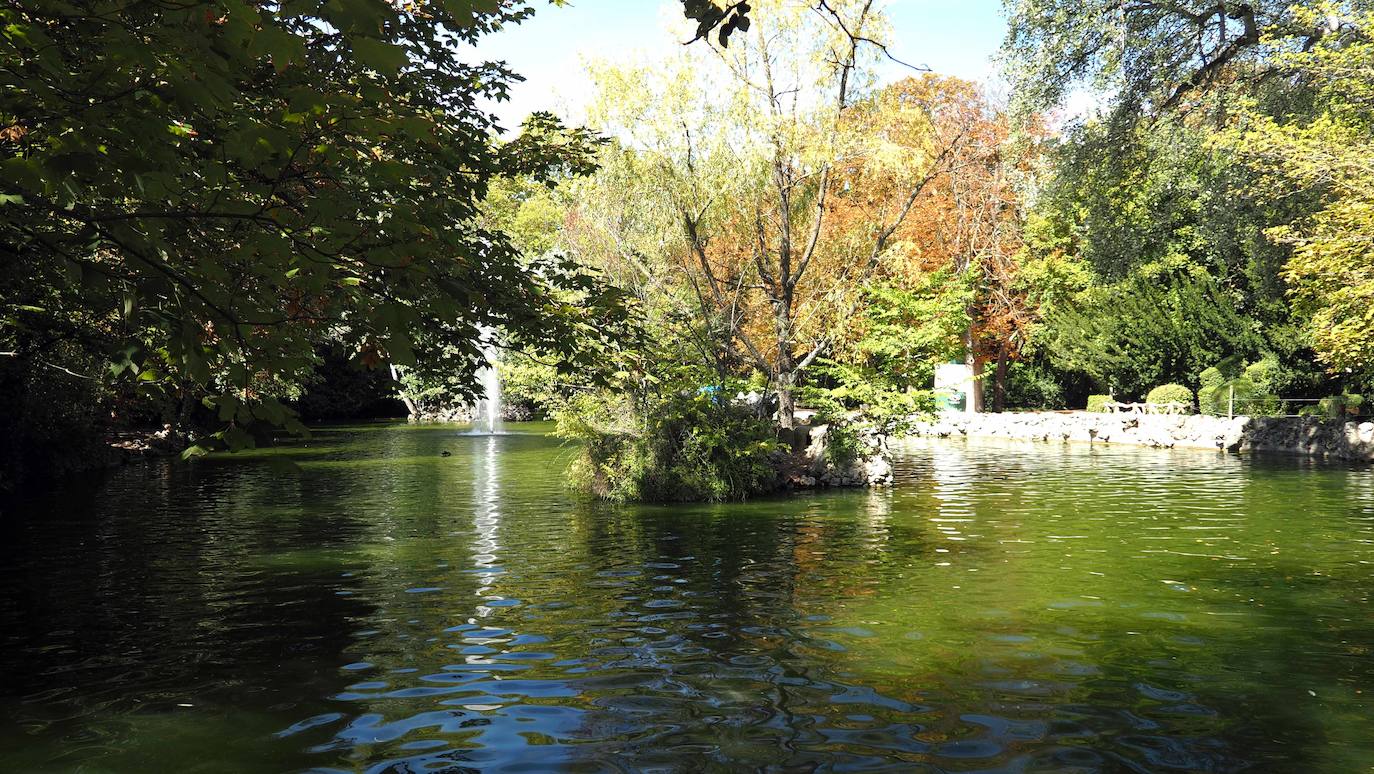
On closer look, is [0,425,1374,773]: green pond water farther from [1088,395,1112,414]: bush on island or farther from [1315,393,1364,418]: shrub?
[1088,395,1112,414]: bush on island

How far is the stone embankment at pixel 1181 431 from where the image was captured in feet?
92.2

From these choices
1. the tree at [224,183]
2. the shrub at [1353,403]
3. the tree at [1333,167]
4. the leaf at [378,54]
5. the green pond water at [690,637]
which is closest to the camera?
the leaf at [378,54]

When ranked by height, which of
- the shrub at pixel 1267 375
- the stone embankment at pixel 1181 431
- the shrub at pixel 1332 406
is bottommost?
the stone embankment at pixel 1181 431

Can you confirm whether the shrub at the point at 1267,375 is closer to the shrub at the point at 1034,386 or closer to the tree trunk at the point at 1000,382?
the shrub at the point at 1034,386

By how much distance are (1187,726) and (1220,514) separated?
38.0 ft

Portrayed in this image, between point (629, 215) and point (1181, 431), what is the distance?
20505mm

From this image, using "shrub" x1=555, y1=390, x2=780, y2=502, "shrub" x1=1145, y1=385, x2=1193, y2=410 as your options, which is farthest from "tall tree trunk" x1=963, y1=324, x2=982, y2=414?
"shrub" x1=555, y1=390, x2=780, y2=502

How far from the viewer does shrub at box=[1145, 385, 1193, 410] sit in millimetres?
36844

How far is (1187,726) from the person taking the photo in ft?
21.4

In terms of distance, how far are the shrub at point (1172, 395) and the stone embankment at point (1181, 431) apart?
2381 millimetres

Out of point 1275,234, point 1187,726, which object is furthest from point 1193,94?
point 1187,726

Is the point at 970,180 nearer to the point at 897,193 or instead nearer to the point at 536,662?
the point at 897,193

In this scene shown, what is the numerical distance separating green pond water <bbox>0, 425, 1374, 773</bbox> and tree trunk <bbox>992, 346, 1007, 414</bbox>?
28468mm

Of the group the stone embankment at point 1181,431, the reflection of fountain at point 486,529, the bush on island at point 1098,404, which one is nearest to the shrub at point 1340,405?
the stone embankment at point 1181,431
